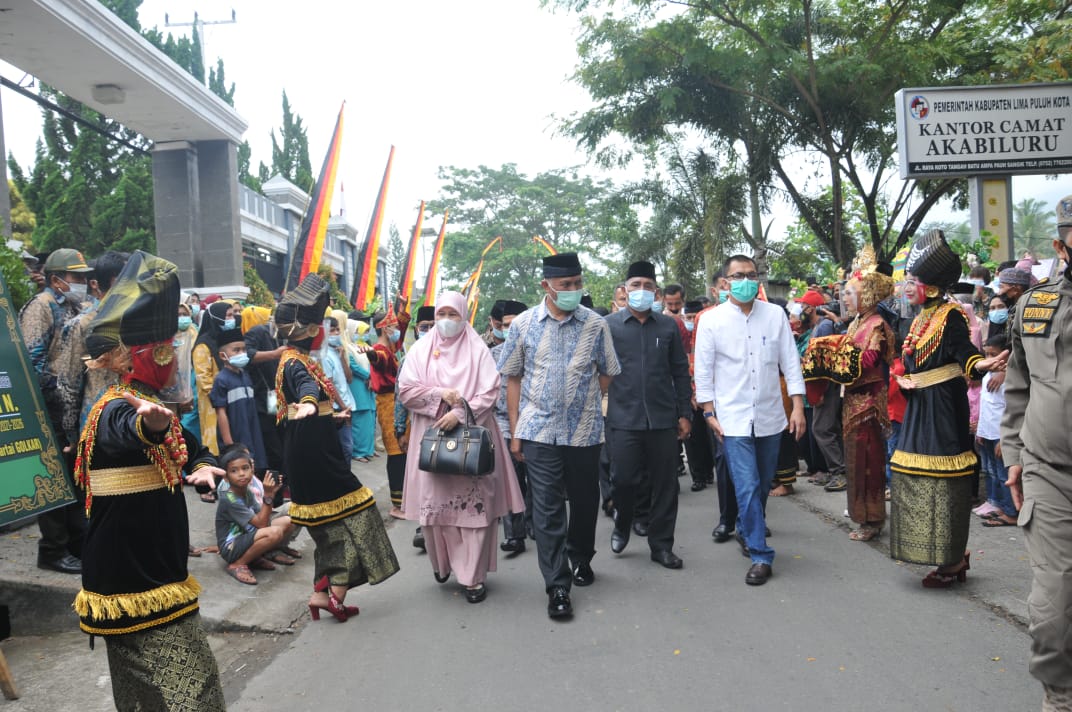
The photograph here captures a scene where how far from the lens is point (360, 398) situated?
11.4m

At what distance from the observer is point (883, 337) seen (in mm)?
6301

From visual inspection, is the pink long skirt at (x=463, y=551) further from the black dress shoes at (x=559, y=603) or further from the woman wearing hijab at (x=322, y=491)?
the black dress shoes at (x=559, y=603)

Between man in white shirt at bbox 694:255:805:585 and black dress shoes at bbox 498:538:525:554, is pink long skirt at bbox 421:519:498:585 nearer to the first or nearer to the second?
black dress shoes at bbox 498:538:525:554

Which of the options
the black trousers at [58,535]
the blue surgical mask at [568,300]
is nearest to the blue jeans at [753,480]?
the blue surgical mask at [568,300]

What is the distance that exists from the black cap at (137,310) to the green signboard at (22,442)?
5.87 feet

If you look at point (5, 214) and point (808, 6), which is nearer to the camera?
point (5, 214)

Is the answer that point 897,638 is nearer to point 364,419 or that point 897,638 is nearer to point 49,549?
point 49,549

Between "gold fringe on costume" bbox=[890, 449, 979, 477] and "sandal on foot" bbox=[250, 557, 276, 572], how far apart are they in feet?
14.7

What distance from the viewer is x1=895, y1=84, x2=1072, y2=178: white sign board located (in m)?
11.7

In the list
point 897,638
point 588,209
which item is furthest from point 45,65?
point 588,209

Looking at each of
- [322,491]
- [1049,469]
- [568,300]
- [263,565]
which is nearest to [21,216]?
[263,565]

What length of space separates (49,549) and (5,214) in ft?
20.8

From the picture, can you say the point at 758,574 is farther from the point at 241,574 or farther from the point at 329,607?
the point at 241,574

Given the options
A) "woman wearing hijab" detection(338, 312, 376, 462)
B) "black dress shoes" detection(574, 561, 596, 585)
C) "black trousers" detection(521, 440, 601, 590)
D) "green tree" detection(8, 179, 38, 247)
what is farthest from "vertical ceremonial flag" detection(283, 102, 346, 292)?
"green tree" detection(8, 179, 38, 247)
